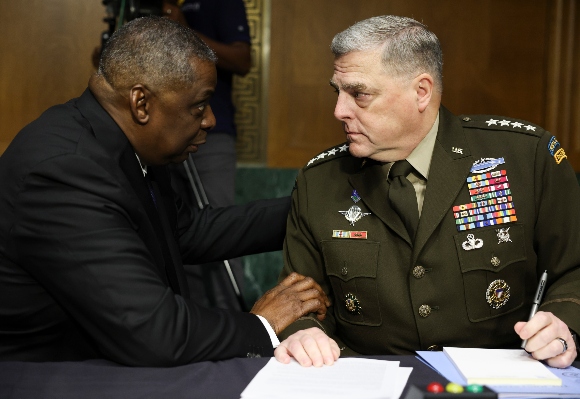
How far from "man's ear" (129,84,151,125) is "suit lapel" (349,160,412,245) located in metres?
0.58

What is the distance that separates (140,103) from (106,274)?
0.51 metres

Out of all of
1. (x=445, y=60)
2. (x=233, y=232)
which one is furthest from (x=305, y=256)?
(x=445, y=60)

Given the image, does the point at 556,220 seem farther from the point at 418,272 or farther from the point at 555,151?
the point at 418,272

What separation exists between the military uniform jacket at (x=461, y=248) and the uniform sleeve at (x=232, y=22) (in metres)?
1.71

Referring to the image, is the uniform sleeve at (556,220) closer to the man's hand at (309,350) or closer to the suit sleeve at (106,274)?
the man's hand at (309,350)

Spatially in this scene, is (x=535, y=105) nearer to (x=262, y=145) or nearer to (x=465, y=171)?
(x=262, y=145)

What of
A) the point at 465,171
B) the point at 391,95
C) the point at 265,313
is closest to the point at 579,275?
the point at 465,171

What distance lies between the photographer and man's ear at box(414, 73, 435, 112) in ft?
6.35

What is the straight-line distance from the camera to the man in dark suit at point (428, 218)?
1.90 meters

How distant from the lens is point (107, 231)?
160 centimetres

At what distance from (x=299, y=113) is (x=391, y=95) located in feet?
8.30

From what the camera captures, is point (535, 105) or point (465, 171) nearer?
point (465, 171)

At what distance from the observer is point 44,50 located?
4.39m

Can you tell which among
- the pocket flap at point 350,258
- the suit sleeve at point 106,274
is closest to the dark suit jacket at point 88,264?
the suit sleeve at point 106,274
